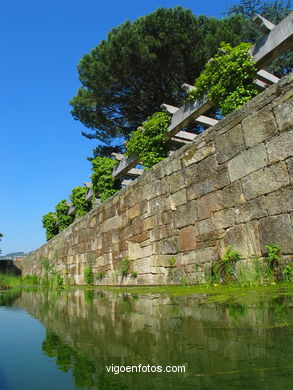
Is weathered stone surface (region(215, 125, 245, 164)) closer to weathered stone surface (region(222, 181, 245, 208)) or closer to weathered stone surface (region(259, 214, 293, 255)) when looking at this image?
weathered stone surface (region(222, 181, 245, 208))

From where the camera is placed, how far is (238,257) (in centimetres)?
367

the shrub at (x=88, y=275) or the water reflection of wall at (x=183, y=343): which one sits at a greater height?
the shrub at (x=88, y=275)

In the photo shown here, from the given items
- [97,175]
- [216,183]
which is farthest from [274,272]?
[97,175]

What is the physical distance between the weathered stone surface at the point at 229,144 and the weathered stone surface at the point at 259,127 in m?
0.10

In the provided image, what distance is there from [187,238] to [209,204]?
64 centimetres

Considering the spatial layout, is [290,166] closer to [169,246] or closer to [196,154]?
[196,154]

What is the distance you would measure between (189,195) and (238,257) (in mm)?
1204

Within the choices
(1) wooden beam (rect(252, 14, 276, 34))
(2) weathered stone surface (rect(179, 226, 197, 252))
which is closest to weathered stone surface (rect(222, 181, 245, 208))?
(2) weathered stone surface (rect(179, 226, 197, 252))

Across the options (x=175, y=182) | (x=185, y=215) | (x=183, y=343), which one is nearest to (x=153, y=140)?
(x=175, y=182)

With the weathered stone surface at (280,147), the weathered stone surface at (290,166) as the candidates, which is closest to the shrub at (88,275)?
the weathered stone surface at (280,147)

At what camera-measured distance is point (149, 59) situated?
12.0 metres

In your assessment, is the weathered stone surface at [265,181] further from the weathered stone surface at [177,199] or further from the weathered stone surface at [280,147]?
the weathered stone surface at [177,199]

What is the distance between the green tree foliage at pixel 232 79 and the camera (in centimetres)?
464

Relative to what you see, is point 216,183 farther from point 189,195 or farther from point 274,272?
point 274,272
